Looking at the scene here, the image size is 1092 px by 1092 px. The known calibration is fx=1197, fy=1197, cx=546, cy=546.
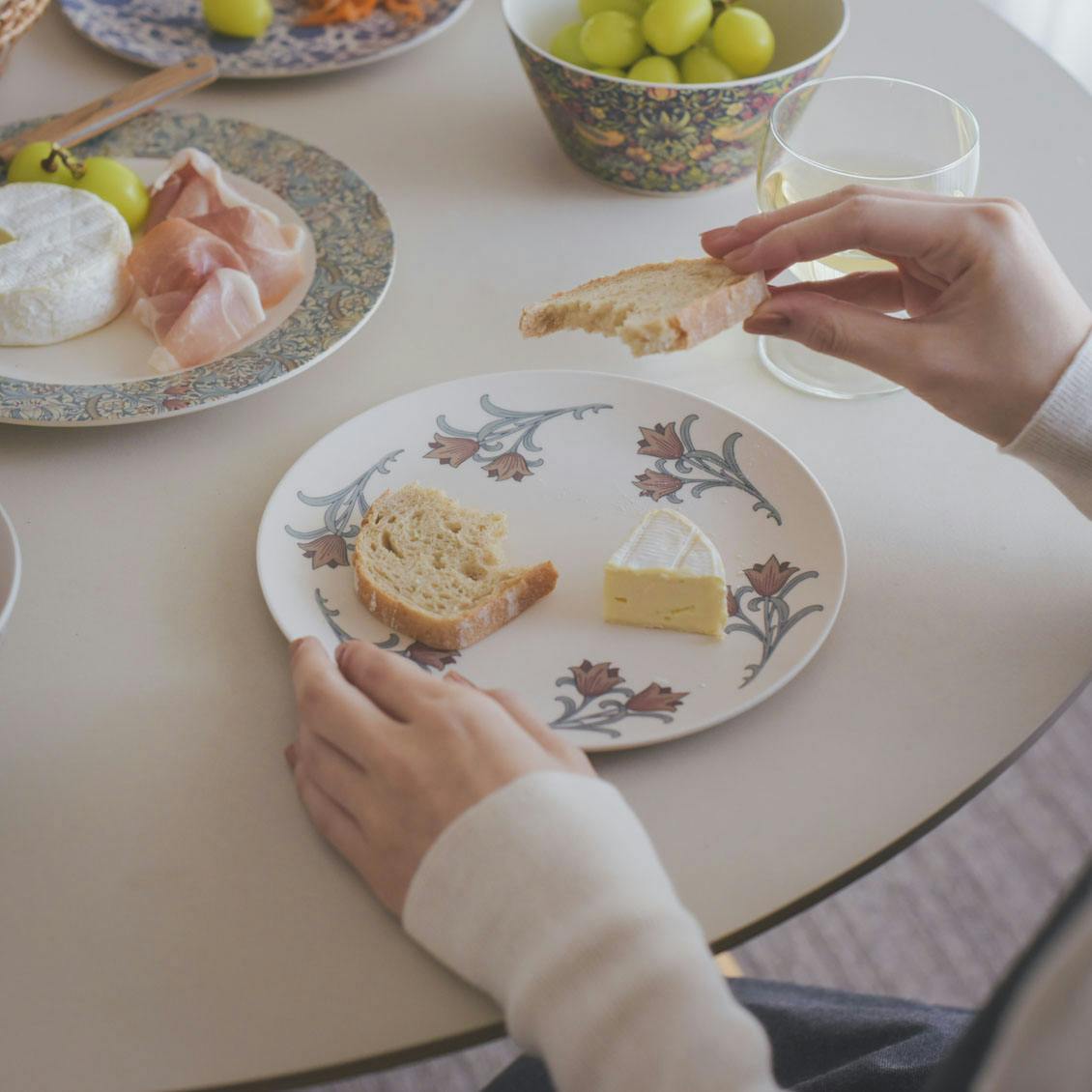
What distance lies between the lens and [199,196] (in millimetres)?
1515

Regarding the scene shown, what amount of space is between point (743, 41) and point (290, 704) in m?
1.05

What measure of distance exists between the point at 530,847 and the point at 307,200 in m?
1.04

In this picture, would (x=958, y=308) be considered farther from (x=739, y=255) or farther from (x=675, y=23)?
(x=675, y=23)

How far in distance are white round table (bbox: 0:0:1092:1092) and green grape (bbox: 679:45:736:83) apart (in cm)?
15

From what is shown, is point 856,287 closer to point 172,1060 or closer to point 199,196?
Answer: point 199,196

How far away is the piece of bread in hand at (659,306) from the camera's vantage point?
A: 1.15 m

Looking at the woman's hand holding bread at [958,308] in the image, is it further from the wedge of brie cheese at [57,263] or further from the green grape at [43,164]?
the green grape at [43,164]

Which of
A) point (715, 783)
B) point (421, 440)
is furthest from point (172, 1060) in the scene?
point (421, 440)

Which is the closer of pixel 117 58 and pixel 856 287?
pixel 856 287

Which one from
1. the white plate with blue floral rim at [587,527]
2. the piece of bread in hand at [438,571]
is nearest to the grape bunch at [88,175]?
the white plate with blue floral rim at [587,527]

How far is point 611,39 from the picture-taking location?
153cm

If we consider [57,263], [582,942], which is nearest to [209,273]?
[57,263]

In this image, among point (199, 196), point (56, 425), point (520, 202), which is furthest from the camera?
point (520, 202)

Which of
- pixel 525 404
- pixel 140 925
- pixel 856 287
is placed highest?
pixel 856 287
